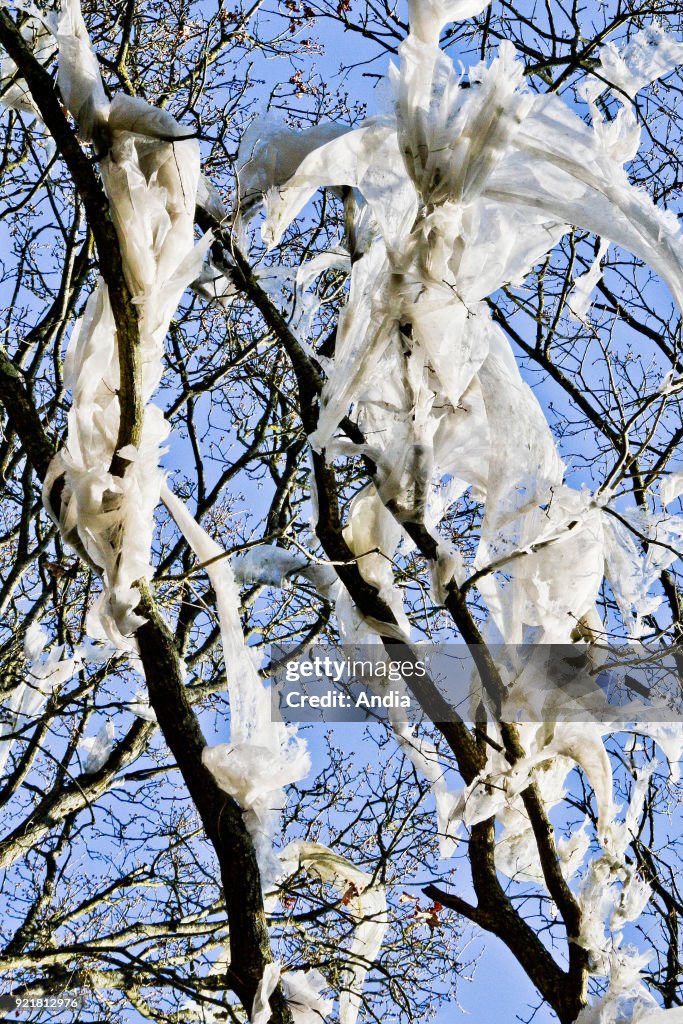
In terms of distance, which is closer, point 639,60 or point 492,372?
point 639,60

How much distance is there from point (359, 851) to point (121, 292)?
9.84 feet

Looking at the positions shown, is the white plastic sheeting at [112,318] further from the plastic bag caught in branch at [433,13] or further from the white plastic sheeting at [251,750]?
the plastic bag caught in branch at [433,13]

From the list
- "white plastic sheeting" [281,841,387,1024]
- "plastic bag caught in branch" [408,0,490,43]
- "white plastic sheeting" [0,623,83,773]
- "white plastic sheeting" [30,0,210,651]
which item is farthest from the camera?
"white plastic sheeting" [0,623,83,773]

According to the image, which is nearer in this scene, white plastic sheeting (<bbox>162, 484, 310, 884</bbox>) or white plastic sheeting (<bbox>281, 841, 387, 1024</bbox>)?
white plastic sheeting (<bbox>162, 484, 310, 884</bbox>)

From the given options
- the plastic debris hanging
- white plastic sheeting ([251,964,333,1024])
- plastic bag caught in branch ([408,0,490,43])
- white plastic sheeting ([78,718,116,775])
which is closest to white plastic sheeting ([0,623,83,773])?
white plastic sheeting ([78,718,116,775])

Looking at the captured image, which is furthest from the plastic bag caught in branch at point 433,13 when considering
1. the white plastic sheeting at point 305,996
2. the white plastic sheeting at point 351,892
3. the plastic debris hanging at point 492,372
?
the white plastic sheeting at point 351,892

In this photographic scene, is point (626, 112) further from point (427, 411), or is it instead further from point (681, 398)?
point (681, 398)

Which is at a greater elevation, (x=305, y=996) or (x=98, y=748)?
(x=98, y=748)

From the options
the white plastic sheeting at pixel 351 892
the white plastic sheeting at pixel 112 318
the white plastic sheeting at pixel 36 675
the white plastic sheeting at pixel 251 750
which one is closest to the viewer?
the white plastic sheeting at pixel 112 318

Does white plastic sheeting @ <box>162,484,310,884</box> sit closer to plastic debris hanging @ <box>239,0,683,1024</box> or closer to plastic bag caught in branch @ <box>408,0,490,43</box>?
plastic debris hanging @ <box>239,0,683,1024</box>

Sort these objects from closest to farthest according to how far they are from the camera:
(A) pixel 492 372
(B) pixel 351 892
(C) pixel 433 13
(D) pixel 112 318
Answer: (C) pixel 433 13
(D) pixel 112 318
(A) pixel 492 372
(B) pixel 351 892

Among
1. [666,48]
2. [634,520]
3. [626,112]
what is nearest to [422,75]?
[626,112]

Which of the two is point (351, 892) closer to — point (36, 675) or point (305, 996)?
point (305, 996)

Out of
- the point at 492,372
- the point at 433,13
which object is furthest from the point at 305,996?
the point at 433,13
